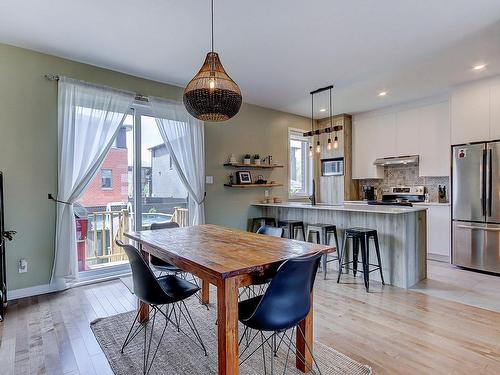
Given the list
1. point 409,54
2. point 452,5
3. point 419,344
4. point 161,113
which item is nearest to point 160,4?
point 161,113

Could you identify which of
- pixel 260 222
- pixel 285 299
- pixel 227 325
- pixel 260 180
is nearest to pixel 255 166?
pixel 260 180

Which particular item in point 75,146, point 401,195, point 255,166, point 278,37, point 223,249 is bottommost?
point 223,249

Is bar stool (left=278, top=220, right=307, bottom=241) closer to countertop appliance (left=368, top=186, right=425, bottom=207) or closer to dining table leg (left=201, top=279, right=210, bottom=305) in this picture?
countertop appliance (left=368, top=186, right=425, bottom=207)

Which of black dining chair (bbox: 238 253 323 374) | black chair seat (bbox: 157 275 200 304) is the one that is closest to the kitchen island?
black dining chair (bbox: 238 253 323 374)

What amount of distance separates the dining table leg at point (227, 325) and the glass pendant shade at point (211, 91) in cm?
132

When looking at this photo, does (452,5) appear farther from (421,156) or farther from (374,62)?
(421,156)

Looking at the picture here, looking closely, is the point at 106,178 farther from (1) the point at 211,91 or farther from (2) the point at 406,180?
(2) the point at 406,180

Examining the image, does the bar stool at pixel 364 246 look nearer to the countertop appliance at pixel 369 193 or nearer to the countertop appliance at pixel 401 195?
the countertop appliance at pixel 401 195

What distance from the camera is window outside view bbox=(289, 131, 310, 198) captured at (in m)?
6.06

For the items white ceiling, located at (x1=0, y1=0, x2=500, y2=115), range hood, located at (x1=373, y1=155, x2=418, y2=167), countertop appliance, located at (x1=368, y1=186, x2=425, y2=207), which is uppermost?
white ceiling, located at (x1=0, y1=0, x2=500, y2=115)

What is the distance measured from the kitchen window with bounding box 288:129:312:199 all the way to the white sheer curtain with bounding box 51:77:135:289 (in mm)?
3516

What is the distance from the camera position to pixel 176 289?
2096 millimetres

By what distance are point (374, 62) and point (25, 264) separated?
4.73 meters

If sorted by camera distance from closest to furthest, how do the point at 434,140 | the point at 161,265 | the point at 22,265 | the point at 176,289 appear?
the point at 176,289, the point at 161,265, the point at 22,265, the point at 434,140
